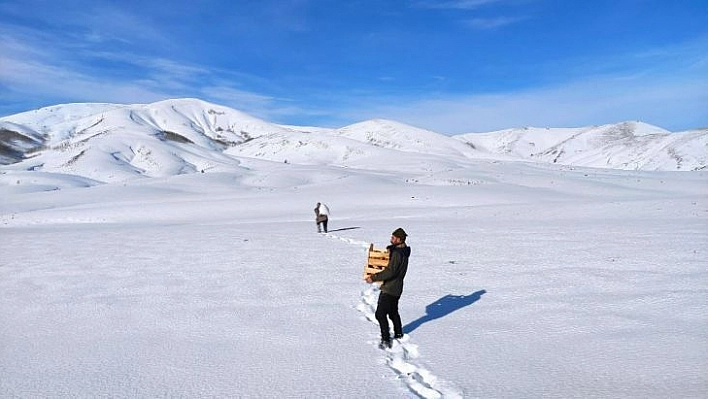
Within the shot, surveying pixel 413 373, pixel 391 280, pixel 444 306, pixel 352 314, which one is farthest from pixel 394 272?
pixel 444 306

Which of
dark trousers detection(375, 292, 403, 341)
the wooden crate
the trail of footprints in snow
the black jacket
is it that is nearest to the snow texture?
the trail of footprints in snow

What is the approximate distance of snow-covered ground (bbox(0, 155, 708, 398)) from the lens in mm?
6676

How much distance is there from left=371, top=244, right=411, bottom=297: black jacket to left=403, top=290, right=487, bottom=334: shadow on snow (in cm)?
105

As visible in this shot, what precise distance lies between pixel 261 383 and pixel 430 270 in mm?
7473

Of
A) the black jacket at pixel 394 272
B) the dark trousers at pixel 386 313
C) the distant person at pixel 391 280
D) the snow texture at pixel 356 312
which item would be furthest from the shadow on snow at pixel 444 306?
the black jacket at pixel 394 272

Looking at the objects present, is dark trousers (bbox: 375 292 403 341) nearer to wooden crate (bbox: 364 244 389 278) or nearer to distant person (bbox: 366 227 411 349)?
distant person (bbox: 366 227 411 349)

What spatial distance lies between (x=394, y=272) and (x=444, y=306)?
2.54 metres

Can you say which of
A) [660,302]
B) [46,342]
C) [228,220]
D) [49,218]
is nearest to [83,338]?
[46,342]

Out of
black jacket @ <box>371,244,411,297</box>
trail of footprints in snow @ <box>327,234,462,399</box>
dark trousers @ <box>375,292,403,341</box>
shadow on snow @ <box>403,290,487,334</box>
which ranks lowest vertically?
trail of footprints in snow @ <box>327,234,462,399</box>

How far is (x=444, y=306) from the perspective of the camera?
10.2 meters

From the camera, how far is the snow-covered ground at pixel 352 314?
21.9ft

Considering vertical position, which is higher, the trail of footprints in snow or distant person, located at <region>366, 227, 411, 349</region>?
distant person, located at <region>366, 227, 411, 349</region>

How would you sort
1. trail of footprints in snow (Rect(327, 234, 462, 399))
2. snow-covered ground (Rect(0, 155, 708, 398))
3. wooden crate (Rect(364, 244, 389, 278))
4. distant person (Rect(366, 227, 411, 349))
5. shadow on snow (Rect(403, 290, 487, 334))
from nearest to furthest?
trail of footprints in snow (Rect(327, 234, 462, 399)), snow-covered ground (Rect(0, 155, 708, 398)), distant person (Rect(366, 227, 411, 349)), wooden crate (Rect(364, 244, 389, 278)), shadow on snow (Rect(403, 290, 487, 334))

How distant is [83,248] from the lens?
59.6 feet
